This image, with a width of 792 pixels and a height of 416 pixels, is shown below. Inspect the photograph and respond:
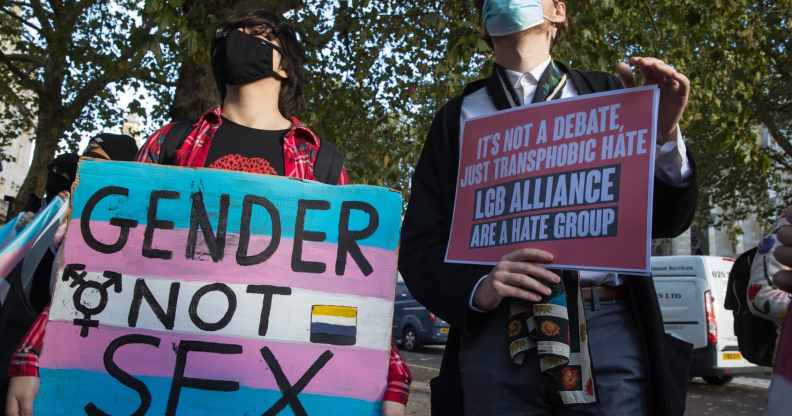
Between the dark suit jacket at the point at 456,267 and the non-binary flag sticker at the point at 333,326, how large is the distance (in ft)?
0.70

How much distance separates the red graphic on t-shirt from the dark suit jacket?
54cm

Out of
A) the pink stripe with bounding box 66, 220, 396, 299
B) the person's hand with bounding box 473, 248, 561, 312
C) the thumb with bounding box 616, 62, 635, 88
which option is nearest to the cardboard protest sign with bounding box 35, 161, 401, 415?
the pink stripe with bounding box 66, 220, 396, 299

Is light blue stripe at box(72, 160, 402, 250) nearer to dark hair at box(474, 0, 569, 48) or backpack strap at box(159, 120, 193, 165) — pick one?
backpack strap at box(159, 120, 193, 165)

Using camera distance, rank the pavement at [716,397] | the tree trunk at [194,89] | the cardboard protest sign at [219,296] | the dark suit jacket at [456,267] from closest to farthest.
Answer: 1. the dark suit jacket at [456,267]
2. the cardboard protest sign at [219,296]
3. the tree trunk at [194,89]
4. the pavement at [716,397]

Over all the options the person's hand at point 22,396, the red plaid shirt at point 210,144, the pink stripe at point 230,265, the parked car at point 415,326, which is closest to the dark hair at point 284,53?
the red plaid shirt at point 210,144

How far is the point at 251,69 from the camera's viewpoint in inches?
107

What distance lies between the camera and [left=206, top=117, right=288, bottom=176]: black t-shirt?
2.51 meters

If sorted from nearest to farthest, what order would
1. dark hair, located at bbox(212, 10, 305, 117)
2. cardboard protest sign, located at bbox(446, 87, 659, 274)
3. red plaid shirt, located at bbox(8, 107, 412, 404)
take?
1. cardboard protest sign, located at bbox(446, 87, 659, 274)
2. red plaid shirt, located at bbox(8, 107, 412, 404)
3. dark hair, located at bbox(212, 10, 305, 117)

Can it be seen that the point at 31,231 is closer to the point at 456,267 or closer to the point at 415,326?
the point at 456,267

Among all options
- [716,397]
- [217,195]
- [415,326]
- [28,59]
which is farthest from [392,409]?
[415,326]

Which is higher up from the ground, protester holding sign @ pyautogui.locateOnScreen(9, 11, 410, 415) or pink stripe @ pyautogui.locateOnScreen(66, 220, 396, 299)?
protester holding sign @ pyautogui.locateOnScreen(9, 11, 410, 415)

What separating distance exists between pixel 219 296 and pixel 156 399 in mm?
317

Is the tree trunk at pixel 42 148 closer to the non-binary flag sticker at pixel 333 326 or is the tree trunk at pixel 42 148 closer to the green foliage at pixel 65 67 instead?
the green foliage at pixel 65 67

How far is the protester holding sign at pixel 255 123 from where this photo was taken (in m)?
2.54
